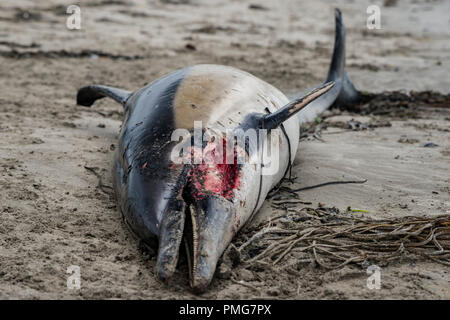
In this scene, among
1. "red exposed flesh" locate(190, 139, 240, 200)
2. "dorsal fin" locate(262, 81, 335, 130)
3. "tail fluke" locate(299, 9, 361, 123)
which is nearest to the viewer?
"red exposed flesh" locate(190, 139, 240, 200)

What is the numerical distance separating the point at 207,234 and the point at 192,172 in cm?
42

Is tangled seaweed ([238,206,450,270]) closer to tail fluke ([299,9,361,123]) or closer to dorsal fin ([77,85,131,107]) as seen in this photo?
dorsal fin ([77,85,131,107])

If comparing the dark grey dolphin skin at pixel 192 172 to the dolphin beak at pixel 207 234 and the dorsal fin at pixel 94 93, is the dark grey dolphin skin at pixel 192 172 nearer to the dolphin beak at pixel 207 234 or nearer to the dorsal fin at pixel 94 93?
the dolphin beak at pixel 207 234

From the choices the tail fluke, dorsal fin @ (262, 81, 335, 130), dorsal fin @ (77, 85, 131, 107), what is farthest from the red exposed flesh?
the tail fluke

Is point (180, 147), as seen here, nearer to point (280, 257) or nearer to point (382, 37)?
point (280, 257)

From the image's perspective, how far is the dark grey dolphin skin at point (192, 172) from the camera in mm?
2959

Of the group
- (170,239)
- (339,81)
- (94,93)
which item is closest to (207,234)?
(170,239)

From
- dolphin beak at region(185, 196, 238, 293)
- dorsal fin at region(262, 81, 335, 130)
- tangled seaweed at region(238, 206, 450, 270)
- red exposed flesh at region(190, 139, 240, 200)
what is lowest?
tangled seaweed at region(238, 206, 450, 270)

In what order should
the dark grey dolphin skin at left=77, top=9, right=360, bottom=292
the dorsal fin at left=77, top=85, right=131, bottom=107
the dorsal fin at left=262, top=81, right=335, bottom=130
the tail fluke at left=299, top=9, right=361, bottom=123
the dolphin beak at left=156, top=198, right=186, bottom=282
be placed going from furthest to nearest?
1. the tail fluke at left=299, top=9, right=361, bottom=123
2. the dorsal fin at left=77, top=85, right=131, bottom=107
3. the dorsal fin at left=262, top=81, right=335, bottom=130
4. the dark grey dolphin skin at left=77, top=9, right=360, bottom=292
5. the dolphin beak at left=156, top=198, right=186, bottom=282

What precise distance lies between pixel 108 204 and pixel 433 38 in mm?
9715

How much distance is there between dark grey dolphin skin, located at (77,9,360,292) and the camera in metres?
2.96

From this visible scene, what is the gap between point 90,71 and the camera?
7926 millimetres

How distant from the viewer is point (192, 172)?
320cm

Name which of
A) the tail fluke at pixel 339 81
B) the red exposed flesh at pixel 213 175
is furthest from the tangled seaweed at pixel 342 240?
the tail fluke at pixel 339 81
